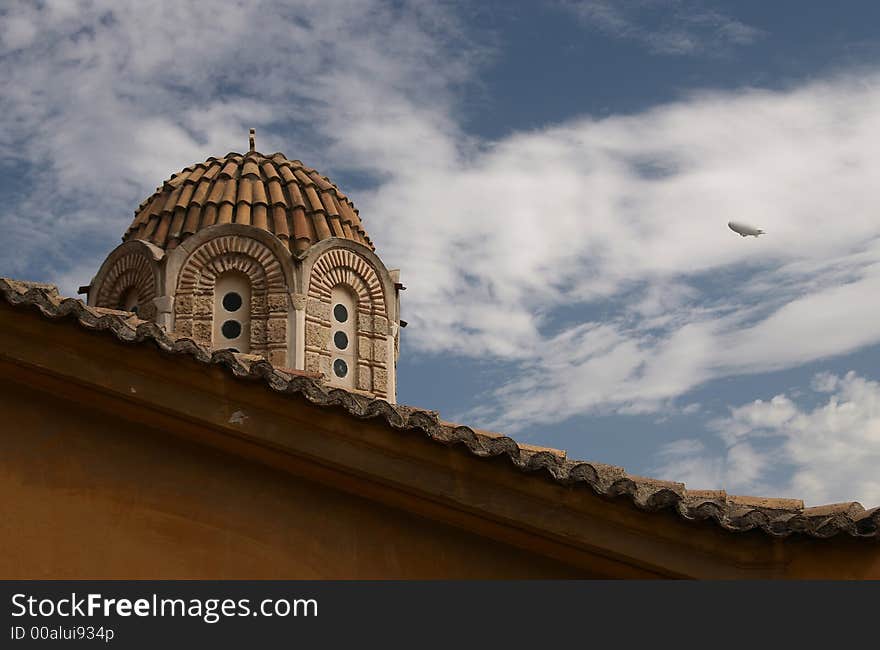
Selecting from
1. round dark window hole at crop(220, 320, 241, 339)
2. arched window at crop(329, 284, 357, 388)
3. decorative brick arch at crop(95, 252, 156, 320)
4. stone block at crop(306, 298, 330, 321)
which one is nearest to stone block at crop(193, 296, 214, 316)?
round dark window hole at crop(220, 320, 241, 339)

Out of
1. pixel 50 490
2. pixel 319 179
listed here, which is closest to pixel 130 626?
pixel 50 490

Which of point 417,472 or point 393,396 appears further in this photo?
point 393,396

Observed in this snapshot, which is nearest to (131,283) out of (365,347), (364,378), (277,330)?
(277,330)

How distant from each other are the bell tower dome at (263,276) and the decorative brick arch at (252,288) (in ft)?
0.04

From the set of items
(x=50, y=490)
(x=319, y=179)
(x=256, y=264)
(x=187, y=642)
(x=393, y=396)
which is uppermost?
(x=319, y=179)

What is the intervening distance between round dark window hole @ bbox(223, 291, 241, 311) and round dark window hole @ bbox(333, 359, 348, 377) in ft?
4.74

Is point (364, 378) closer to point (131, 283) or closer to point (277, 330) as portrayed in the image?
point (277, 330)

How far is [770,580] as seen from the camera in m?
6.11

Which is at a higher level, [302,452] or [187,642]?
[302,452]

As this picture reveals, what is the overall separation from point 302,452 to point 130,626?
1150 millimetres

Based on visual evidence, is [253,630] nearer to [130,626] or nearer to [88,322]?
[130,626]

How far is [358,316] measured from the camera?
18.0 metres

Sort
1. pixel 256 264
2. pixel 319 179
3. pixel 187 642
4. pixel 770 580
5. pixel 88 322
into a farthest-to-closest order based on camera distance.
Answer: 1. pixel 319 179
2. pixel 256 264
3. pixel 88 322
4. pixel 770 580
5. pixel 187 642

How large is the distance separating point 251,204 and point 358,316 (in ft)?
6.74
